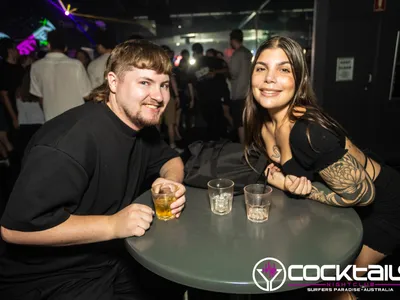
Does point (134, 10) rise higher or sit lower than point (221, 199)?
higher

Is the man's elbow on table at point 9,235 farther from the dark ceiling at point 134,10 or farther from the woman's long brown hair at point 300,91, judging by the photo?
the dark ceiling at point 134,10

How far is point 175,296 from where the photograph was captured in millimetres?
1581

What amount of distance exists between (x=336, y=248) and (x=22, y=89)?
530 cm

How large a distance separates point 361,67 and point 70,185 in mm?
4452

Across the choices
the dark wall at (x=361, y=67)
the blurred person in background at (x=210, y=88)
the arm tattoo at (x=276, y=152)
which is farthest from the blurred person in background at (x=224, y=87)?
the arm tattoo at (x=276, y=152)

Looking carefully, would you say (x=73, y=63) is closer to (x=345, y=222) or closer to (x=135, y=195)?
(x=135, y=195)

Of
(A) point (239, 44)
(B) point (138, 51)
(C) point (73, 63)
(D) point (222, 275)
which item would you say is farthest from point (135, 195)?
(A) point (239, 44)

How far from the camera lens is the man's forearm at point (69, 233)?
1.21m

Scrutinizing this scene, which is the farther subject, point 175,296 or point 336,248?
point 175,296

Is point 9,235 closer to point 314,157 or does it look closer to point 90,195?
point 90,195

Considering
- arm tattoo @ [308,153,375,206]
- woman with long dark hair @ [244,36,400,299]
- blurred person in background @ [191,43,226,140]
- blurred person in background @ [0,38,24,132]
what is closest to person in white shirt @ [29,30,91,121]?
blurred person in background @ [0,38,24,132]

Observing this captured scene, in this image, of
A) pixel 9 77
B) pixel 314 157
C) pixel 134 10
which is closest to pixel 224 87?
pixel 9 77

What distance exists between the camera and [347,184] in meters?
1.32

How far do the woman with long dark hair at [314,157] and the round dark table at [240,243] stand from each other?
0.36ft
